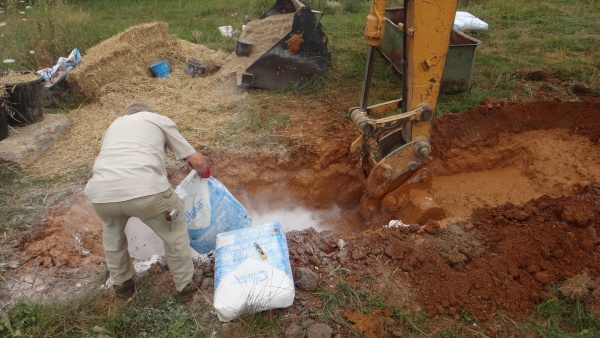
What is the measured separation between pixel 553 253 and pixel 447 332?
134cm

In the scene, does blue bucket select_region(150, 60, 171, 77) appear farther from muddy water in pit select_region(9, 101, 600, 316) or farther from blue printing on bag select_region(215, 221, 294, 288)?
blue printing on bag select_region(215, 221, 294, 288)

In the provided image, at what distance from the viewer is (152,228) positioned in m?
3.30

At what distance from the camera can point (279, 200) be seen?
17.5 ft

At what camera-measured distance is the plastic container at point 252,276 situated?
3094mm

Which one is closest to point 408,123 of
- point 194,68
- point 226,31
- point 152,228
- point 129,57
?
point 152,228

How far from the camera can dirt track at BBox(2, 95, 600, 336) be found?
139 inches

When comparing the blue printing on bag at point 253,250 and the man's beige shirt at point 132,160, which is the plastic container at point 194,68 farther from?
the blue printing on bag at point 253,250

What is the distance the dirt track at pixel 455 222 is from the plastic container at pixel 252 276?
31 centimetres

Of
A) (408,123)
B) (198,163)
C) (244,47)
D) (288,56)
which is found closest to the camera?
(198,163)

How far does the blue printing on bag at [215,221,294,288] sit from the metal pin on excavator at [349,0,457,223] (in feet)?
4.45

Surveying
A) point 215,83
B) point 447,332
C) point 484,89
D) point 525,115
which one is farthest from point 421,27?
point 215,83

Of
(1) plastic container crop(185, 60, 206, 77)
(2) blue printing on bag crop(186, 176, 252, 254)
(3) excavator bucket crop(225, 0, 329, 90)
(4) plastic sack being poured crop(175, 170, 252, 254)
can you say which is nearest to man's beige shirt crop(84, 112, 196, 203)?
(4) plastic sack being poured crop(175, 170, 252, 254)

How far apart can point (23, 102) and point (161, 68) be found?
2.40 meters

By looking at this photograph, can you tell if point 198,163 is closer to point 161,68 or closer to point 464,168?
point 464,168
